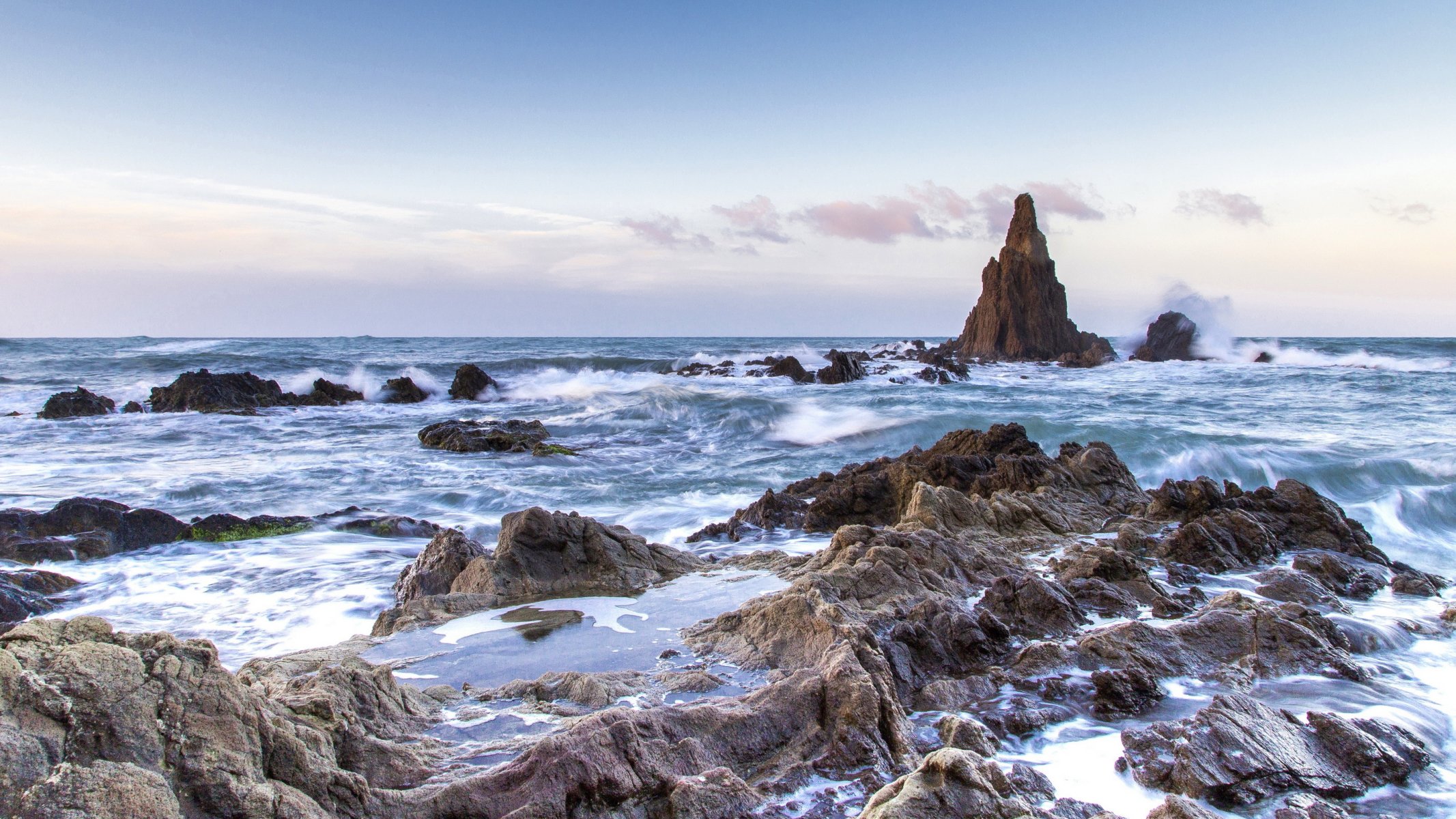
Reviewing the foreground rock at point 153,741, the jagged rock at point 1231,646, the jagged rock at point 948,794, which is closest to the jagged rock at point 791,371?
the jagged rock at point 1231,646

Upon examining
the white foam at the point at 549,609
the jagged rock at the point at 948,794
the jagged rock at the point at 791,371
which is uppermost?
the jagged rock at the point at 791,371

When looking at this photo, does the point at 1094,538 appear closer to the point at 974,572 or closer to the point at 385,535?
the point at 974,572

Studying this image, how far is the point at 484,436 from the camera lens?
16.0 m

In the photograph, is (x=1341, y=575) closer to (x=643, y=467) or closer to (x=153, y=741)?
(x=153, y=741)

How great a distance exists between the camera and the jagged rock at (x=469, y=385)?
2859cm

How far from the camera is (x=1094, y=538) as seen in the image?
789 cm

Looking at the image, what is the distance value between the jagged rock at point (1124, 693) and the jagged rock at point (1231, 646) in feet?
0.40

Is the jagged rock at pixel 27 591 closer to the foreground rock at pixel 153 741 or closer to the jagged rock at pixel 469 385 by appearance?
the foreground rock at pixel 153 741

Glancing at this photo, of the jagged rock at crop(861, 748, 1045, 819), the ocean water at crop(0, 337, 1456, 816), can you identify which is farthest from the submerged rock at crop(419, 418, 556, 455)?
the jagged rock at crop(861, 748, 1045, 819)

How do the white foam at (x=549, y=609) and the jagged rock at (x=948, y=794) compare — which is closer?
the jagged rock at (x=948, y=794)

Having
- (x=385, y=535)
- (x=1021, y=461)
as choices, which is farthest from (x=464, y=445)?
(x=1021, y=461)

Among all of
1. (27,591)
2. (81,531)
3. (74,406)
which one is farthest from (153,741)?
(74,406)

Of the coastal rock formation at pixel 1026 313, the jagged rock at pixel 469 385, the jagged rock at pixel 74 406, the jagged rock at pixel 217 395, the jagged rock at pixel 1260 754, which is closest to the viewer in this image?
the jagged rock at pixel 1260 754

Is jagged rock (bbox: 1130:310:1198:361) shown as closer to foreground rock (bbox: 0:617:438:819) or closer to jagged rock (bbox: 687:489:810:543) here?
jagged rock (bbox: 687:489:810:543)
